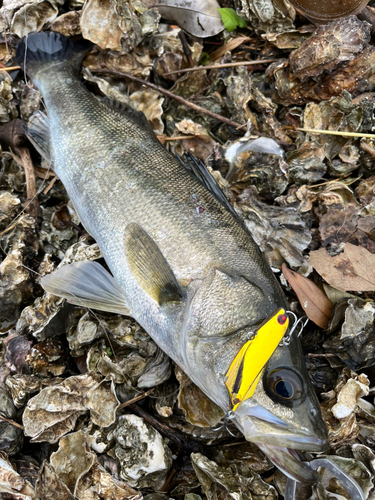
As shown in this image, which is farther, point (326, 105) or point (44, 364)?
point (326, 105)

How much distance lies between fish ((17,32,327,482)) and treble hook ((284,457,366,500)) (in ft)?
0.60

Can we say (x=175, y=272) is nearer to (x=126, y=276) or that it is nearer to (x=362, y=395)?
(x=126, y=276)

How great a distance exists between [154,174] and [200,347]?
102 centimetres

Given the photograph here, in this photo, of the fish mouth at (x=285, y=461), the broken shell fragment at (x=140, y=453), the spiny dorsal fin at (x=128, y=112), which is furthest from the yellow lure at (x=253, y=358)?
the spiny dorsal fin at (x=128, y=112)

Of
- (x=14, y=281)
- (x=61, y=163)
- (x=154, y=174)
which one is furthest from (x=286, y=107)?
(x=14, y=281)

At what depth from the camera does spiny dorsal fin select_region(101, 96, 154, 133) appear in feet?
8.46

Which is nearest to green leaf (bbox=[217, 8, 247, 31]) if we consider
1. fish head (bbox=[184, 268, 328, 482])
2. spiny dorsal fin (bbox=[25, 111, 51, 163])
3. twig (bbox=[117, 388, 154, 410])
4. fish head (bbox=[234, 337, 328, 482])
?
spiny dorsal fin (bbox=[25, 111, 51, 163])

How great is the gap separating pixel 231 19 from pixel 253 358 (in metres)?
2.63

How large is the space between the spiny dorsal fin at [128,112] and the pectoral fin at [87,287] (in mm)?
1013

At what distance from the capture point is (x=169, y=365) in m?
2.34

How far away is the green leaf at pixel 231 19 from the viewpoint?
298 centimetres

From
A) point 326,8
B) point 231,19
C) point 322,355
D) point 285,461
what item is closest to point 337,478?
point 285,461

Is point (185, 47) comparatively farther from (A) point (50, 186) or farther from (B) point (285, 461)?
(B) point (285, 461)

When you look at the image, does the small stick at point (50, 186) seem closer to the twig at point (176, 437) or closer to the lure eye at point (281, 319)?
the twig at point (176, 437)
